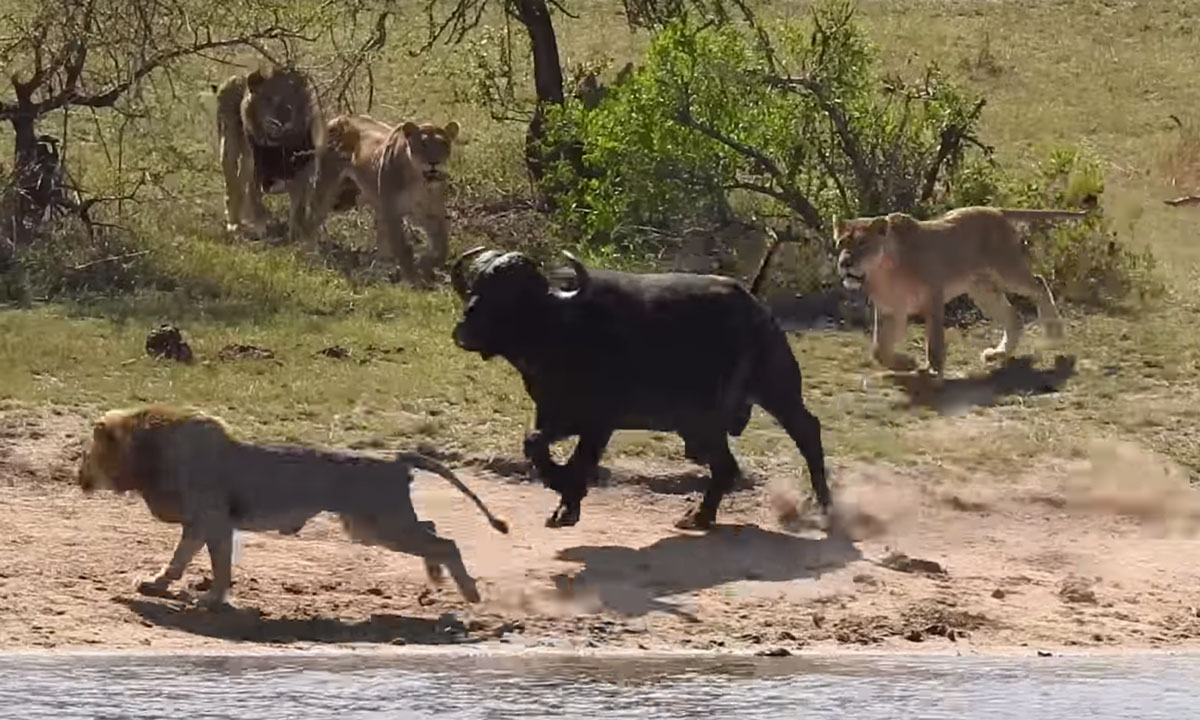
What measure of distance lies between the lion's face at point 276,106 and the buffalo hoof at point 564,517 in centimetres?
846

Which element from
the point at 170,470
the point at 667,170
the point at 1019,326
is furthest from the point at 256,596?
the point at 667,170

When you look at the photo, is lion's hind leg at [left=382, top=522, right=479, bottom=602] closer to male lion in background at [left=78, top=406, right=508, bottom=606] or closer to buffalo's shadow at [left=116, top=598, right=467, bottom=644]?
male lion in background at [left=78, top=406, right=508, bottom=606]

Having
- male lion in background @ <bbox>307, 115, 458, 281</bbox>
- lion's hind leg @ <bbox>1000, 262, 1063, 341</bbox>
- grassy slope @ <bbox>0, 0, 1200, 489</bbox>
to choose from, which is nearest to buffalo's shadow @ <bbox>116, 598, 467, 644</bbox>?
grassy slope @ <bbox>0, 0, 1200, 489</bbox>

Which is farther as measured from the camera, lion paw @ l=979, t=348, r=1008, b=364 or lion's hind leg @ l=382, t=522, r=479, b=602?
lion paw @ l=979, t=348, r=1008, b=364

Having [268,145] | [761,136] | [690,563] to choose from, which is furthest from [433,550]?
[268,145]

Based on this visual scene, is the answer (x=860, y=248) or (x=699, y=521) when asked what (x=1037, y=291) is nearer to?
(x=860, y=248)

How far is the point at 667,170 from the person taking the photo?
15.9 m

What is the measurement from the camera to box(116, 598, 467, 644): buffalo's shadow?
8523 mm

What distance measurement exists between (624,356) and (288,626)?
2.06m

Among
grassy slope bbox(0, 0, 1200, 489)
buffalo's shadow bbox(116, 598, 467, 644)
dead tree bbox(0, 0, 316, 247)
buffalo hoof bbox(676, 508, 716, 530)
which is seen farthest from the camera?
dead tree bbox(0, 0, 316, 247)

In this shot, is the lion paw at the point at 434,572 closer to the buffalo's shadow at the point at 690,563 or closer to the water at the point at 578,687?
the buffalo's shadow at the point at 690,563

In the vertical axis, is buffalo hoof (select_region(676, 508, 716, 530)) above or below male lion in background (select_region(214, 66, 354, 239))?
below

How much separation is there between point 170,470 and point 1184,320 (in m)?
8.04

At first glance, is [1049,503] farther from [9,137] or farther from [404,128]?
[9,137]
